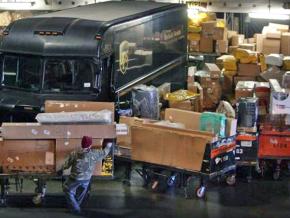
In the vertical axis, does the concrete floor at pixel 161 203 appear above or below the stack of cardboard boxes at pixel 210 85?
below

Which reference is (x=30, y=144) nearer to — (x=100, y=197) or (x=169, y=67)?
(x=100, y=197)

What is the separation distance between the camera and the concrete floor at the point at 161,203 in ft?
37.4

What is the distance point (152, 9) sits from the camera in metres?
16.2

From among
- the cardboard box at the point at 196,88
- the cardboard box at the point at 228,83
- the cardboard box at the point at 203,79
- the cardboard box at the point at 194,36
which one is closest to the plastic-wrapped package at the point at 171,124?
the cardboard box at the point at 196,88

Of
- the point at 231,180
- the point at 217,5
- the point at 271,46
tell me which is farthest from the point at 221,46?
the point at 231,180

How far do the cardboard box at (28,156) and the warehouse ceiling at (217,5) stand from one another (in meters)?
9.56

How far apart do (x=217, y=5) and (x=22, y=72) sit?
327 inches

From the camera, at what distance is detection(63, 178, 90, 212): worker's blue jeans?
11062 millimetres

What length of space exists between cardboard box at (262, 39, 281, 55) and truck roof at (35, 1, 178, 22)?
13.3ft

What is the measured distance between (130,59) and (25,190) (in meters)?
3.82

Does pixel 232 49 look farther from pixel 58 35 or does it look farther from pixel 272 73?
pixel 58 35

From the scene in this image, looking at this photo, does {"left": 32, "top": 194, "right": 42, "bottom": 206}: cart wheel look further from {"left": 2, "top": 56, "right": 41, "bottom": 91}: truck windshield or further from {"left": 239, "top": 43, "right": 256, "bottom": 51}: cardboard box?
{"left": 239, "top": 43, "right": 256, "bottom": 51}: cardboard box

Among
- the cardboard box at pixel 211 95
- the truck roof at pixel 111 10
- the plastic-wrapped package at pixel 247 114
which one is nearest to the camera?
the plastic-wrapped package at pixel 247 114

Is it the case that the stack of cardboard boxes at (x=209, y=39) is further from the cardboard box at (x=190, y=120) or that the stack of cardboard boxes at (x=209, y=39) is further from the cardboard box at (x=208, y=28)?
the cardboard box at (x=190, y=120)
